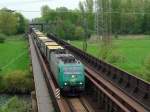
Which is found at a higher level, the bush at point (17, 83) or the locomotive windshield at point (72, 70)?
the locomotive windshield at point (72, 70)

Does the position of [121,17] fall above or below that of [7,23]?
→ above

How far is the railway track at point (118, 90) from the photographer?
95.6ft

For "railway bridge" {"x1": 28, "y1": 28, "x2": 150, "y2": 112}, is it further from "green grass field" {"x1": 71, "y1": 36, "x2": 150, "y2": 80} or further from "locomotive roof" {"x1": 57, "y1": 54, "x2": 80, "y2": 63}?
"green grass field" {"x1": 71, "y1": 36, "x2": 150, "y2": 80}

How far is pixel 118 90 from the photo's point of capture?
35375mm

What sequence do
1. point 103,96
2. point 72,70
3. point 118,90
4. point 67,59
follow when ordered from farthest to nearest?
point 67,59 < point 72,70 < point 118,90 < point 103,96

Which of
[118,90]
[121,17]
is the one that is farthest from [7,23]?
[118,90]

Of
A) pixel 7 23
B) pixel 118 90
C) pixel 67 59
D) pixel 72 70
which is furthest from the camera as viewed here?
pixel 7 23

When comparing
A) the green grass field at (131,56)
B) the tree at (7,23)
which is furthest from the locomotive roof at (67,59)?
the tree at (7,23)

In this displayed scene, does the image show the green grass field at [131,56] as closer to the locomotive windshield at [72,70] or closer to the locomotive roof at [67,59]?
the locomotive roof at [67,59]

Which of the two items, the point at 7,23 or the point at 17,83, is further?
the point at 7,23

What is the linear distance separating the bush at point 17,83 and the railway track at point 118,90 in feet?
36.2

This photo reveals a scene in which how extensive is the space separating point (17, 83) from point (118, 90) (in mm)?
22926

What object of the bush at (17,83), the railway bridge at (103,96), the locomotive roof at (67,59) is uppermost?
the locomotive roof at (67,59)

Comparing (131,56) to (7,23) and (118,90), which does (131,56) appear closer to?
(118,90)
